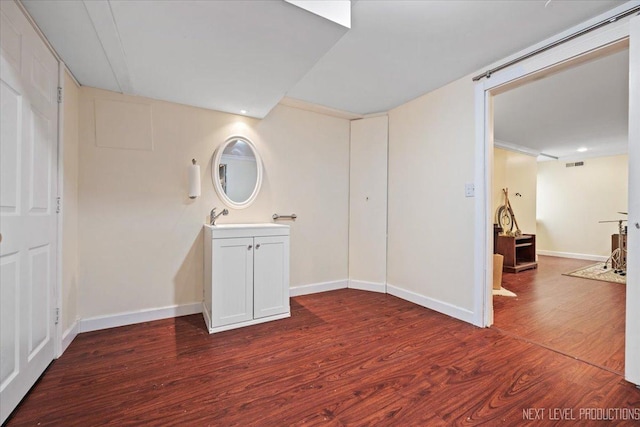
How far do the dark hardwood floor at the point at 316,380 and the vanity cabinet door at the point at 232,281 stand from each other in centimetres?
16

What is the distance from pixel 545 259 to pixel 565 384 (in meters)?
5.76

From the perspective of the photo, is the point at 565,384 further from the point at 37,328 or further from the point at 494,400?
the point at 37,328

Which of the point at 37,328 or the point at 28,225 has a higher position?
the point at 28,225

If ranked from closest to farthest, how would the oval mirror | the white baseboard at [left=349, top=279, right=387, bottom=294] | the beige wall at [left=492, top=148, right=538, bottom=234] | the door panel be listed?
the door panel, the oval mirror, the white baseboard at [left=349, top=279, right=387, bottom=294], the beige wall at [left=492, top=148, right=538, bottom=234]

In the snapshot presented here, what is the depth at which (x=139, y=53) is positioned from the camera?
5.72 feet

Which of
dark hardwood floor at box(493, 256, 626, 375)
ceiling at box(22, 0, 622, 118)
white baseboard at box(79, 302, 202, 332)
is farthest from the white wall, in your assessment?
white baseboard at box(79, 302, 202, 332)

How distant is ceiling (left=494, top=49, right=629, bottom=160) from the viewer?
2529 millimetres

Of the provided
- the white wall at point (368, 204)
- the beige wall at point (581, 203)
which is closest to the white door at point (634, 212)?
the white wall at point (368, 204)

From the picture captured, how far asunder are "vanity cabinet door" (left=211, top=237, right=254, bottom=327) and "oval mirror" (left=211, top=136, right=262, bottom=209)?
647mm

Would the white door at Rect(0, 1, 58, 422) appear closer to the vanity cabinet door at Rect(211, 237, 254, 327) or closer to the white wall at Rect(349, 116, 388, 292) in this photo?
the vanity cabinet door at Rect(211, 237, 254, 327)

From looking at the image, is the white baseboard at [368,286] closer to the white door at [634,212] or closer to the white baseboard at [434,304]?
the white baseboard at [434,304]

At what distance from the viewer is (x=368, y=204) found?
3465 millimetres

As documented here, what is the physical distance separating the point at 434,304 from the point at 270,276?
1.70m

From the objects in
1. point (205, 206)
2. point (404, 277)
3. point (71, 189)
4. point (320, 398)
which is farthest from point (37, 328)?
point (404, 277)
